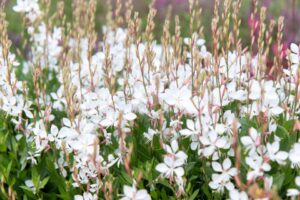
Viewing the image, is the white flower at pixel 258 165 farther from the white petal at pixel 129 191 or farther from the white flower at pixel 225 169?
the white petal at pixel 129 191

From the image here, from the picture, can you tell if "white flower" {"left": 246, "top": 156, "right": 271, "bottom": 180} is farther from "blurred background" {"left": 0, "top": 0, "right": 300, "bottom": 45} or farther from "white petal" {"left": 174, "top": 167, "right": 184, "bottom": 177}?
"blurred background" {"left": 0, "top": 0, "right": 300, "bottom": 45}

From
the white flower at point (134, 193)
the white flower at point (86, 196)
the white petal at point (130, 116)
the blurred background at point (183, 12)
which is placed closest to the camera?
the white flower at point (134, 193)

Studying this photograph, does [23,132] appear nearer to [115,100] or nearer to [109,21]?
[115,100]

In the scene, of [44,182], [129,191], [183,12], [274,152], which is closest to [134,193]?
[129,191]

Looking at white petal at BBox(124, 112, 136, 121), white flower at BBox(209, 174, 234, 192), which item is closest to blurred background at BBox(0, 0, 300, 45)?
white petal at BBox(124, 112, 136, 121)

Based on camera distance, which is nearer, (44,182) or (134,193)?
(134,193)

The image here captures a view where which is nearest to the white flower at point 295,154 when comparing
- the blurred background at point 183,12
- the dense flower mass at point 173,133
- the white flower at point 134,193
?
the dense flower mass at point 173,133

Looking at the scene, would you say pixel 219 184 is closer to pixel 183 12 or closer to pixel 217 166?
pixel 217 166

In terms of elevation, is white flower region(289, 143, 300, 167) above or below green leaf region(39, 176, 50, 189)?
above

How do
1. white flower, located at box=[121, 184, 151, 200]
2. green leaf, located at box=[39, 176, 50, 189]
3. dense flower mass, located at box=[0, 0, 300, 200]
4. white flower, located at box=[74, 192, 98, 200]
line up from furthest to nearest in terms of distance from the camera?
green leaf, located at box=[39, 176, 50, 189] → white flower, located at box=[74, 192, 98, 200] → dense flower mass, located at box=[0, 0, 300, 200] → white flower, located at box=[121, 184, 151, 200]

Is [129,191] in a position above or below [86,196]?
above

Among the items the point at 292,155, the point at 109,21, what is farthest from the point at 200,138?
the point at 109,21
